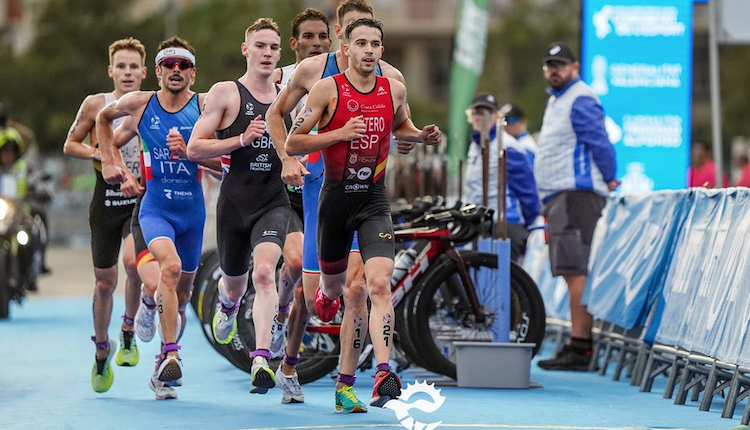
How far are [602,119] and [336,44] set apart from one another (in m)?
29.8

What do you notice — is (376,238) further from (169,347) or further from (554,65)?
(554,65)

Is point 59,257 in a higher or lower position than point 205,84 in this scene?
lower

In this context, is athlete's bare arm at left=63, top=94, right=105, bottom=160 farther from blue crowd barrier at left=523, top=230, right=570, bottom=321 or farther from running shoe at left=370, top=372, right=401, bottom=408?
blue crowd barrier at left=523, top=230, right=570, bottom=321

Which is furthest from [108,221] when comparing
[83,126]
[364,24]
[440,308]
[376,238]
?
[364,24]

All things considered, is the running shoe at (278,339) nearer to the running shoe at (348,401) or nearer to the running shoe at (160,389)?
the running shoe at (160,389)

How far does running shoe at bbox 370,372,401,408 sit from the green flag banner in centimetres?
1393

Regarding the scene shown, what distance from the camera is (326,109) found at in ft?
29.5

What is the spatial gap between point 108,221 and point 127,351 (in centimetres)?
95

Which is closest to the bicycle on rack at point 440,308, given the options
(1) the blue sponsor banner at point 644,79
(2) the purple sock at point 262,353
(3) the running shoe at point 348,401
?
(2) the purple sock at point 262,353

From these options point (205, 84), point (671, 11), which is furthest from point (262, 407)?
point (205, 84)

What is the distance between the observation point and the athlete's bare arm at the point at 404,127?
359 inches

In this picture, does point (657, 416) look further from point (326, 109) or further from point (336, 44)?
point (336, 44)

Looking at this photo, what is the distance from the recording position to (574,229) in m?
12.9
